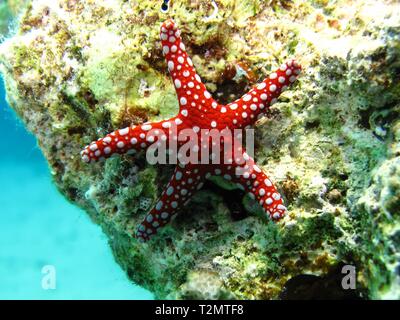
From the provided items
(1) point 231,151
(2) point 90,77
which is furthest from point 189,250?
(2) point 90,77

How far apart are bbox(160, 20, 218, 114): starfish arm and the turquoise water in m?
13.4

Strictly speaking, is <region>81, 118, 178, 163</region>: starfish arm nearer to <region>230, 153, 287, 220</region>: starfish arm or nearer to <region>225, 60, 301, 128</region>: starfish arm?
<region>225, 60, 301, 128</region>: starfish arm

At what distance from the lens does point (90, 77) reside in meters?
4.93

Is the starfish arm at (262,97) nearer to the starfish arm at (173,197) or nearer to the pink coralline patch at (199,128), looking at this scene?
the pink coralline patch at (199,128)

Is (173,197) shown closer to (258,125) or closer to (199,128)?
(199,128)

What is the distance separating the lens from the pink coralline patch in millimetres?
4332

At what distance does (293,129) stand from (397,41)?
1.43m

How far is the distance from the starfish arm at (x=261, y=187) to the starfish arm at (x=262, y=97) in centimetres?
43

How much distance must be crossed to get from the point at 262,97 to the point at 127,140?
5.12 feet

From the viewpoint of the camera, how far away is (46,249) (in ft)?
67.8

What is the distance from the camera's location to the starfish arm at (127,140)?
4328 mm

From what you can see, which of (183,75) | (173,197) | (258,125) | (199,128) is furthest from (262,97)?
(173,197)

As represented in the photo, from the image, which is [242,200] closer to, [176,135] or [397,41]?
[176,135]

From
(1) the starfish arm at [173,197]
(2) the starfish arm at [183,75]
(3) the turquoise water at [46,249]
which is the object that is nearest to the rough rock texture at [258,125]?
(1) the starfish arm at [173,197]
